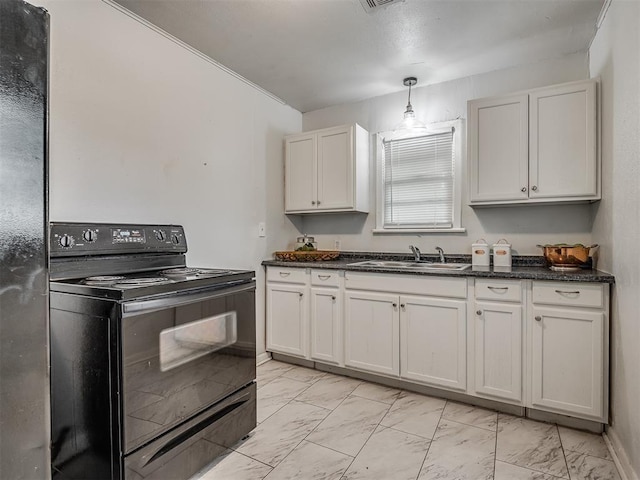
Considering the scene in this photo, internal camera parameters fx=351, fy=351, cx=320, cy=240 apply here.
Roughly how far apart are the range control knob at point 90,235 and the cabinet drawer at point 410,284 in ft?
5.36

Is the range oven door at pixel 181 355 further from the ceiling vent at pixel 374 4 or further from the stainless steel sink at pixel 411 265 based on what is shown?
the ceiling vent at pixel 374 4

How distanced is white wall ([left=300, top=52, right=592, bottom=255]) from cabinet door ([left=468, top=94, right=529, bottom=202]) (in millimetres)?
346

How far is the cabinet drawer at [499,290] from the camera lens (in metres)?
2.09

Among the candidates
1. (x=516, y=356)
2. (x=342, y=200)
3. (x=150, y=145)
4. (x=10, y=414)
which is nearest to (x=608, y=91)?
(x=516, y=356)

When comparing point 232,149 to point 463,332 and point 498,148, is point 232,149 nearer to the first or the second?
point 498,148

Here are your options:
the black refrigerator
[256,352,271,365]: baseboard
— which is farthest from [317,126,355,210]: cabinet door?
the black refrigerator

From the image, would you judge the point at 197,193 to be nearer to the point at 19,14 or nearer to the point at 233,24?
the point at 233,24

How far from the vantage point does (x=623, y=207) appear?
5.63ft

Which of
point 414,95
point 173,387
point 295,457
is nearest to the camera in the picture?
point 173,387

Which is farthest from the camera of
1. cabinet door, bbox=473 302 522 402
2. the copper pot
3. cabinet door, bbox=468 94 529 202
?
cabinet door, bbox=468 94 529 202

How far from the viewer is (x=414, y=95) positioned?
3076mm

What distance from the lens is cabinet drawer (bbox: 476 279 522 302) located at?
209 centimetres

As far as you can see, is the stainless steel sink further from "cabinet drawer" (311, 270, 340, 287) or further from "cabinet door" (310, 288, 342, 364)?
"cabinet door" (310, 288, 342, 364)

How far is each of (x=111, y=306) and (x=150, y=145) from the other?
1.21 m
